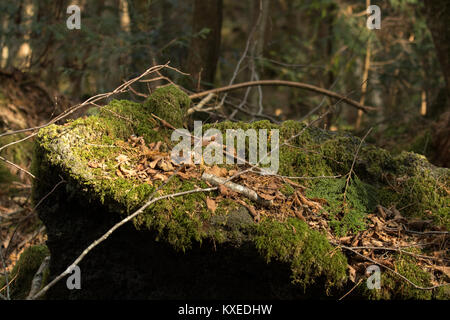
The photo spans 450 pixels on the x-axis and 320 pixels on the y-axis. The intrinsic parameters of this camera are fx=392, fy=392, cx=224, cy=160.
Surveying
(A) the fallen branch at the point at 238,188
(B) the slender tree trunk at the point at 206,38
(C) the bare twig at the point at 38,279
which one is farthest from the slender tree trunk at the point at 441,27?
(C) the bare twig at the point at 38,279

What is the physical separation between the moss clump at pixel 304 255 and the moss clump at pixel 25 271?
275cm

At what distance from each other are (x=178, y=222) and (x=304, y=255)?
38.9 inches

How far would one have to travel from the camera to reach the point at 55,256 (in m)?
3.50

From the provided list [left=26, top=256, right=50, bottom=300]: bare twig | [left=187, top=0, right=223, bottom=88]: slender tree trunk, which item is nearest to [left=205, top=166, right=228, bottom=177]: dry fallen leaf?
[left=26, top=256, right=50, bottom=300]: bare twig

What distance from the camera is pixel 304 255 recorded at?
2930 millimetres

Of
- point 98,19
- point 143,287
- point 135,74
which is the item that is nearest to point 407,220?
point 143,287

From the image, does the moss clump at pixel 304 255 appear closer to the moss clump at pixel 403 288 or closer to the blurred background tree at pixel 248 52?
the moss clump at pixel 403 288

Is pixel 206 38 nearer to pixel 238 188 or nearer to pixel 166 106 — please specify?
pixel 166 106

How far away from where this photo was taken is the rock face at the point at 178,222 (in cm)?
300

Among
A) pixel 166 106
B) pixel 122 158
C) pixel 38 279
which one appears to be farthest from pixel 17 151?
pixel 122 158

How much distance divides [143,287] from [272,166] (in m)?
1.57

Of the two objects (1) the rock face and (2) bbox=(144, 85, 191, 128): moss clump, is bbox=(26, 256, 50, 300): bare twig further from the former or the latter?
(2) bbox=(144, 85, 191, 128): moss clump

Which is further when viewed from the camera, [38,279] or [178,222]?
[38,279]

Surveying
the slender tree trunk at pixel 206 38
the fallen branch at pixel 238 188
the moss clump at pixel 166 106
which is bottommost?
the fallen branch at pixel 238 188
